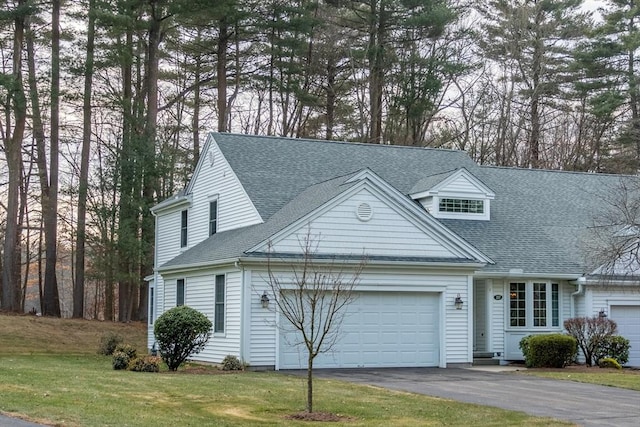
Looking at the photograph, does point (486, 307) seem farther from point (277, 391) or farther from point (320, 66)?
point (320, 66)

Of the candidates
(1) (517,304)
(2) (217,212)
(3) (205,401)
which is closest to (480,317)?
(1) (517,304)

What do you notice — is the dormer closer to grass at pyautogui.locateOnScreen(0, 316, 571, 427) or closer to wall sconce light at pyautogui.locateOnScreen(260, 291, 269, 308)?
wall sconce light at pyautogui.locateOnScreen(260, 291, 269, 308)

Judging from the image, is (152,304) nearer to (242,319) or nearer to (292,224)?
(242,319)

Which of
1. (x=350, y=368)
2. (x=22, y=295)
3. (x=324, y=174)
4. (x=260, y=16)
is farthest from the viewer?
(x=22, y=295)

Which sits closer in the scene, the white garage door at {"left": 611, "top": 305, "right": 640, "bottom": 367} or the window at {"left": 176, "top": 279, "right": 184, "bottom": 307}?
the white garage door at {"left": 611, "top": 305, "right": 640, "bottom": 367}

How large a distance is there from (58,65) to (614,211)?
22.4 m

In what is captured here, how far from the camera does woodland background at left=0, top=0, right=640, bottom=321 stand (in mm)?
35656

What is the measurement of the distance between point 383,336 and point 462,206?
664 centimetres

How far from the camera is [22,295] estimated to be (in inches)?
1876

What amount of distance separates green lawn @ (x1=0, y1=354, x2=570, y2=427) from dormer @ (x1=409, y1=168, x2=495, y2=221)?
10220mm

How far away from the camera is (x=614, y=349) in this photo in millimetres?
23766

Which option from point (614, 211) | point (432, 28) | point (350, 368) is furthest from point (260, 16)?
point (350, 368)

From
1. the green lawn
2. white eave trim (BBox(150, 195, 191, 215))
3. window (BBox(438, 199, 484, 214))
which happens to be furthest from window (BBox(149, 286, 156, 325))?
the green lawn

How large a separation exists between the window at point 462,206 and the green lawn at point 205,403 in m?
10.5
